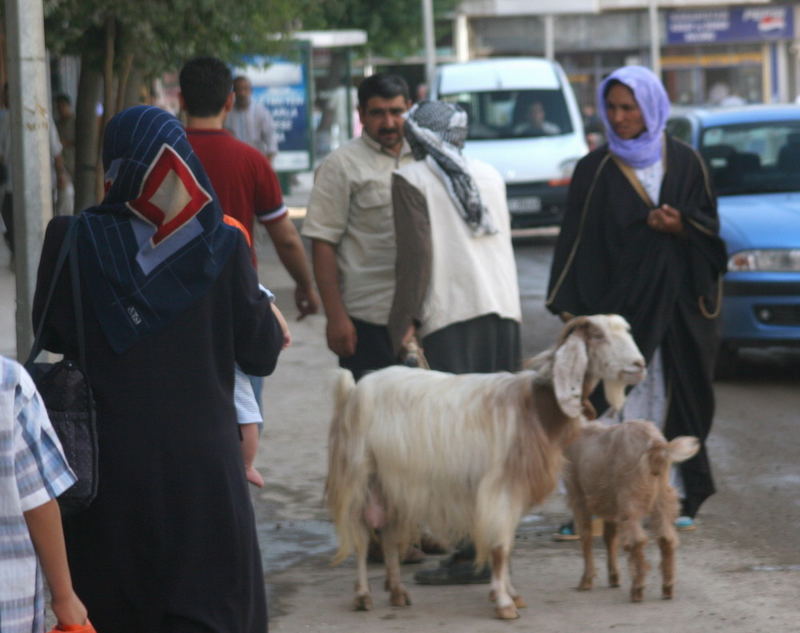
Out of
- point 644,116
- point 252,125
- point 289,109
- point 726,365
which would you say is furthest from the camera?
point 289,109

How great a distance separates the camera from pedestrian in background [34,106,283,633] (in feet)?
11.1

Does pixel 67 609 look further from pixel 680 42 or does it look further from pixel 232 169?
pixel 680 42

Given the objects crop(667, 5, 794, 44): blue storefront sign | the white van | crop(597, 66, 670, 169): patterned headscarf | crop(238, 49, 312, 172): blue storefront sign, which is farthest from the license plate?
crop(667, 5, 794, 44): blue storefront sign

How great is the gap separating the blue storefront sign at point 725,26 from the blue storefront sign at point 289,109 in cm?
2956

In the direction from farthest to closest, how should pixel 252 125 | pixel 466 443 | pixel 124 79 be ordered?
pixel 252 125
pixel 124 79
pixel 466 443

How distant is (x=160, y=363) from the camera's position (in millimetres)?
3396

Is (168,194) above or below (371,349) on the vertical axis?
above

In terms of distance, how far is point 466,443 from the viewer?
17.5 feet

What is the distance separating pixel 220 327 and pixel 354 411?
6.84ft

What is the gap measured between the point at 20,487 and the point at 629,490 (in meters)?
3.23

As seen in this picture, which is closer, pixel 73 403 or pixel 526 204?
pixel 73 403

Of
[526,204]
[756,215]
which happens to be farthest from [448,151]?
[526,204]

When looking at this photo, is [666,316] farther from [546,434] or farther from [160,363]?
[160,363]

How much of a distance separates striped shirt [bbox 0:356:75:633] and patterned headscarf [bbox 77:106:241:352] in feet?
1.62
